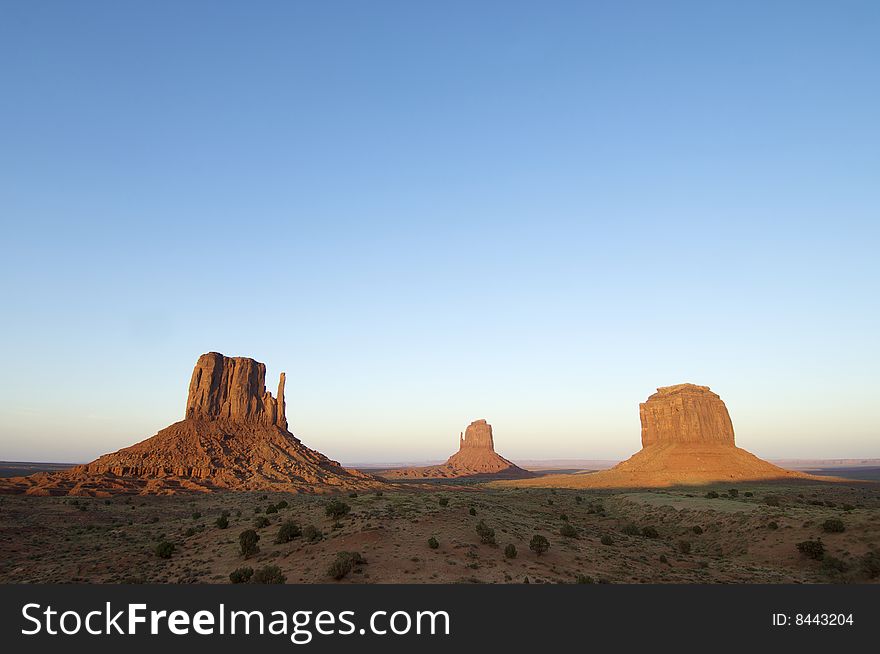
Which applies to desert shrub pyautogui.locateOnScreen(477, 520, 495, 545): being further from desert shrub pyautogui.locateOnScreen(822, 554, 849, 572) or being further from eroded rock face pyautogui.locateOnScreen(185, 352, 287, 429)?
eroded rock face pyautogui.locateOnScreen(185, 352, 287, 429)

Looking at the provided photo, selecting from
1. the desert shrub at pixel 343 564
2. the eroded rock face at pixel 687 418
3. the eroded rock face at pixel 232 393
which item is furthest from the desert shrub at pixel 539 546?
the eroded rock face at pixel 687 418

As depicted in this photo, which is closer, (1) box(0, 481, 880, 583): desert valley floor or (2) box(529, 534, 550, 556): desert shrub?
(1) box(0, 481, 880, 583): desert valley floor

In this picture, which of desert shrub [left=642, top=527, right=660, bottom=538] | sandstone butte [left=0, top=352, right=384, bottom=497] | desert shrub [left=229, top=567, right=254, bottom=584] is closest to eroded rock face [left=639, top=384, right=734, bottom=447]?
sandstone butte [left=0, top=352, right=384, bottom=497]

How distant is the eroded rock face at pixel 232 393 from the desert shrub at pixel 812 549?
455 feet

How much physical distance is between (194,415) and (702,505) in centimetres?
13027

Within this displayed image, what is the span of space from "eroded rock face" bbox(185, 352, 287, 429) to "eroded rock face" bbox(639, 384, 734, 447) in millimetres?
120986

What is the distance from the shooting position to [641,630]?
1477 cm

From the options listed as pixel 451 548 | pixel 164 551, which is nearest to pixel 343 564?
pixel 451 548

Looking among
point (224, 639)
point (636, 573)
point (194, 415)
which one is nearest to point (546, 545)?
point (636, 573)

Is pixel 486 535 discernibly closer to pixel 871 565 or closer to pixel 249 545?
pixel 249 545

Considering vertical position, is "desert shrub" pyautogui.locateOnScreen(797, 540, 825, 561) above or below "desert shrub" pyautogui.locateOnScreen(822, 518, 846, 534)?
below

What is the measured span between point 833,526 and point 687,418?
421ft

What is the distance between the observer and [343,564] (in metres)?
22.7

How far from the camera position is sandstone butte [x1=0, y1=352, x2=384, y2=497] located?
3698 inches
